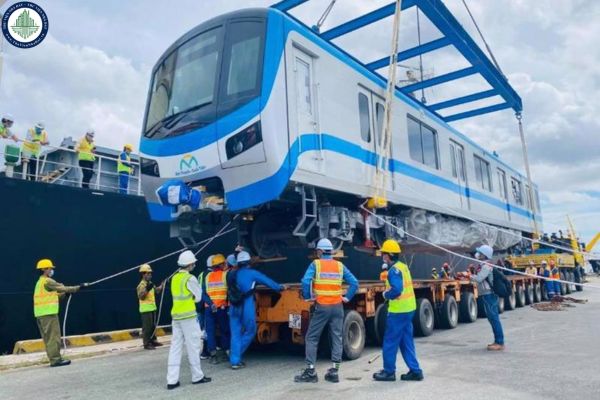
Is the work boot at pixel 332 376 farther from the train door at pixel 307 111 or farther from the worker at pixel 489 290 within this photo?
the worker at pixel 489 290

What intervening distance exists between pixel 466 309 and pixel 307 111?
7025 millimetres

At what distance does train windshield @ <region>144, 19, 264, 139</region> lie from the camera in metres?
5.96

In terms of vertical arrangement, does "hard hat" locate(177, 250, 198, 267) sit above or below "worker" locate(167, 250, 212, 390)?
above

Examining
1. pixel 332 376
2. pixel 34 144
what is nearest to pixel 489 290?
pixel 332 376

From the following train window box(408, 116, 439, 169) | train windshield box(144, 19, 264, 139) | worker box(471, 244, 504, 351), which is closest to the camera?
train windshield box(144, 19, 264, 139)

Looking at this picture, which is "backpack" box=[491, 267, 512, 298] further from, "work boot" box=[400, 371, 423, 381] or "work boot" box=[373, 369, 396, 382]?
"work boot" box=[373, 369, 396, 382]

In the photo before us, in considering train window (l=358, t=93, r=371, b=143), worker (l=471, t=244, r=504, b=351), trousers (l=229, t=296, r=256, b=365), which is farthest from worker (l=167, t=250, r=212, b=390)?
worker (l=471, t=244, r=504, b=351)

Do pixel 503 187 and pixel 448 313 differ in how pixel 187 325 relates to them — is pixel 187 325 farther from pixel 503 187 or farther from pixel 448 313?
pixel 503 187

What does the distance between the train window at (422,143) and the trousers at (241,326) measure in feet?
14.4

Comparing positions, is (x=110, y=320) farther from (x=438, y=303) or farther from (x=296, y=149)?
(x=438, y=303)

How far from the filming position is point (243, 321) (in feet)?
20.9

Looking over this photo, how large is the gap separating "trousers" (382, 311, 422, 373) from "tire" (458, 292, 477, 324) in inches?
240

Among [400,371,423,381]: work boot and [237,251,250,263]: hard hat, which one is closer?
[400,371,423,381]: work boot

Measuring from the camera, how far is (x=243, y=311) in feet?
20.9
